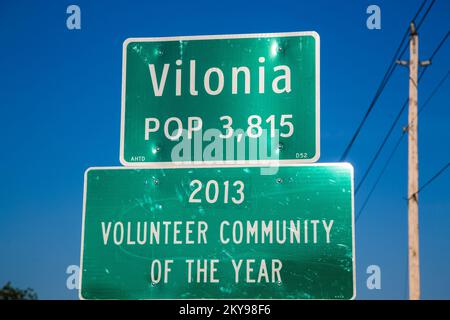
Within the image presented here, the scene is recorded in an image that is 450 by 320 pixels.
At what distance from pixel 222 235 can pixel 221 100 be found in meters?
0.90

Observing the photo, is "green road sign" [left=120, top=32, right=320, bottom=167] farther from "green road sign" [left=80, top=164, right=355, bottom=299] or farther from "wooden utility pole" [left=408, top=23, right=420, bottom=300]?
"wooden utility pole" [left=408, top=23, right=420, bottom=300]

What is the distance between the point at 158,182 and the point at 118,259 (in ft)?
1.83

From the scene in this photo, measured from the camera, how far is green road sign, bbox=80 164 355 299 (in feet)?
16.4

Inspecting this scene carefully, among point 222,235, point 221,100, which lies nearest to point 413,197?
point 221,100

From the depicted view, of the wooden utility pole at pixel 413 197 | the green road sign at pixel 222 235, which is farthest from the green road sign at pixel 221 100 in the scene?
the wooden utility pole at pixel 413 197

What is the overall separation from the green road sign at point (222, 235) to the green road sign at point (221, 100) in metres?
0.12

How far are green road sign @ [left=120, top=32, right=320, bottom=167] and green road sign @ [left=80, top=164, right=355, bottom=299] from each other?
12 centimetres

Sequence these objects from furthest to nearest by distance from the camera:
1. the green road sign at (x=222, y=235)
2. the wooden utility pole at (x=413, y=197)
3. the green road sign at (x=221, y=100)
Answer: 1. the wooden utility pole at (x=413, y=197)
2. the green road sign at (x=221, y=100)
3. the green road sign at (x=222, y=235)

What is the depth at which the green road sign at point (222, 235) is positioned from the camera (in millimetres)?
4992

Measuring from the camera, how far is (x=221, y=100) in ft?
17.5

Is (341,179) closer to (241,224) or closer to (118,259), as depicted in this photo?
(241,224)

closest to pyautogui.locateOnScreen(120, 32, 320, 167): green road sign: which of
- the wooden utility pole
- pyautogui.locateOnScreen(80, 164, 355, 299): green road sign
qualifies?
pyautogui.locateOnScreen(80, 164, 355, 299): green road sign

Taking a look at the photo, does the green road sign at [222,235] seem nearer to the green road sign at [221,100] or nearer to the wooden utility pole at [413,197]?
the green road sign at [221,100]

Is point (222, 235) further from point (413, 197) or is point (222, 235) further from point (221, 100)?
point (413, 197)
